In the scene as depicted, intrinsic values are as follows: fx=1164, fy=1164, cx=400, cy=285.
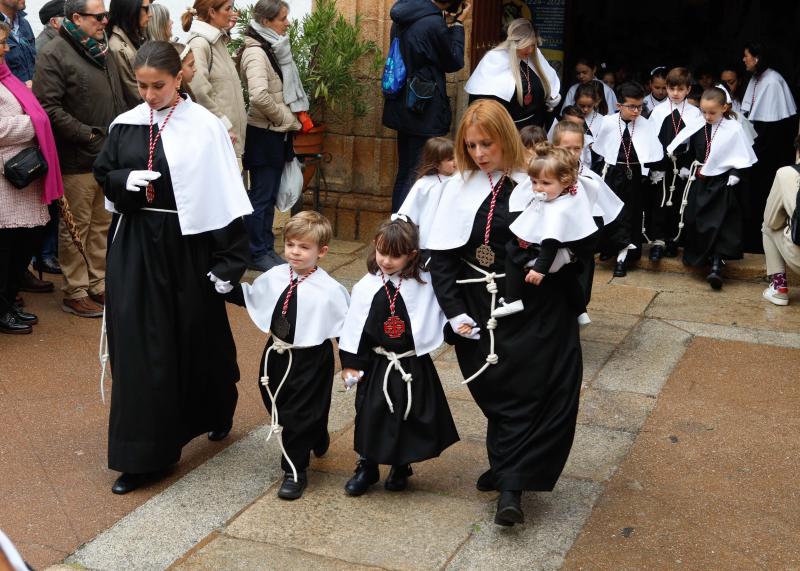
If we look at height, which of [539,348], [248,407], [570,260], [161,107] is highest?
[161,107]

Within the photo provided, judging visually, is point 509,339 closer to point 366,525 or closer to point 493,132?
point 493,132

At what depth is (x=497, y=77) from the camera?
813cm

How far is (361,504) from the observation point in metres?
4.80

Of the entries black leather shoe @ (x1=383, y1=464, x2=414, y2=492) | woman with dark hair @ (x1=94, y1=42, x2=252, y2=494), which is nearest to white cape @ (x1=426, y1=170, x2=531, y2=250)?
woman with dark hair @ (x1=94, y1=42, x2=252, y2=494)

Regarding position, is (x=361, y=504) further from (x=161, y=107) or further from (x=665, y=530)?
(x=161, y=107)

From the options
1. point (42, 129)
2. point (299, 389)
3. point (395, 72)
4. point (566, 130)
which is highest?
point (395, 72)

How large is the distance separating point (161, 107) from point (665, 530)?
2696 millimetres

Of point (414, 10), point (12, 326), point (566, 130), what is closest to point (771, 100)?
point (414, 10)

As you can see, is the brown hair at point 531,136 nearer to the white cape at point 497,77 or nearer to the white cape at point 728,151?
the white cape at point 497,77

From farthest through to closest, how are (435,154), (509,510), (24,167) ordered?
(24,167), (435,154), (509,510)

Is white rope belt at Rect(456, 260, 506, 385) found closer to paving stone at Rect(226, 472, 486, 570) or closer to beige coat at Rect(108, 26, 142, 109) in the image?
paving stone at Rect(226, 472, 486, 570)

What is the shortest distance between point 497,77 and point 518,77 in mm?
171

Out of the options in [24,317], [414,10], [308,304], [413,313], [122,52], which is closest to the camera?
[413,313]

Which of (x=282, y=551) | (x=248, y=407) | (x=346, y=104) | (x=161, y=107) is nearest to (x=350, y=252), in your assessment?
(x=346, y=104)
